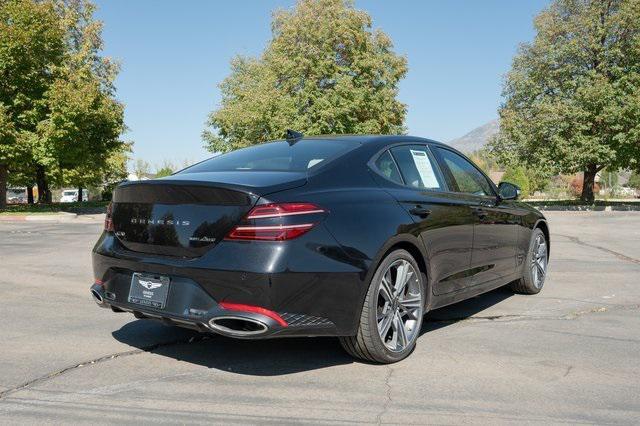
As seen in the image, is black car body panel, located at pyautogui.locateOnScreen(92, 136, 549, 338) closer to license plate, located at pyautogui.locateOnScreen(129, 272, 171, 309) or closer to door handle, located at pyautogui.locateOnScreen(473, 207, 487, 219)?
license plate, located at pyautogui.locateOnScreen(129, 272, 171, 309)

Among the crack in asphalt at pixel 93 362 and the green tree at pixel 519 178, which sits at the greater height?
the green tree at pixel 519 178

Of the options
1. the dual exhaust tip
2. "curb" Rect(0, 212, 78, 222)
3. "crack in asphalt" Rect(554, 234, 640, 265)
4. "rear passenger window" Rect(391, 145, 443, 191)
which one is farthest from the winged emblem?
"curb" Rect(0, 212, 78, 222)

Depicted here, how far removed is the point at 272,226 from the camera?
3432 millimetres

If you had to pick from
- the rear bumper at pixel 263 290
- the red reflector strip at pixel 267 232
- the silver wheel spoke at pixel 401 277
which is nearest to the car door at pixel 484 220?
the silver wheel spoke at pixel 401 277

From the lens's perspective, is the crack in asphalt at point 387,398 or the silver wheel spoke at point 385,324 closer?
the crack in asphalt at point 387,398

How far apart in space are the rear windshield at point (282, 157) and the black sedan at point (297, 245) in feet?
0.07

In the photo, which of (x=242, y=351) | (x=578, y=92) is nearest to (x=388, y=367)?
(x=242, y=351)

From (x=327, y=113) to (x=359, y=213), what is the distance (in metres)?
32.4

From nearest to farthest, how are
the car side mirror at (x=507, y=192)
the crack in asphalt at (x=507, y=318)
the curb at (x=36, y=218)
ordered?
the crack in asphalt at (x=507, y=318), the car side mirror at (x=507, y=192), the curb at (x=36, y=218)

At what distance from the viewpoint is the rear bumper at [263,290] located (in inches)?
133

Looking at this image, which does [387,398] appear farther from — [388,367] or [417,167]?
[417,167]

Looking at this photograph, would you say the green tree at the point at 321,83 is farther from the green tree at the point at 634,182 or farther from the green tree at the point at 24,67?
the green tree at the point at 634,182

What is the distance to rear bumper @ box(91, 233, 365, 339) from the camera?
3.38 m

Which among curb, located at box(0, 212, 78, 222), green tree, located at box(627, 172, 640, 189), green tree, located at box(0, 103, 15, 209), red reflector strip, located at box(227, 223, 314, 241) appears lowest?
curb, located at box(0, 212, 78, 222)
